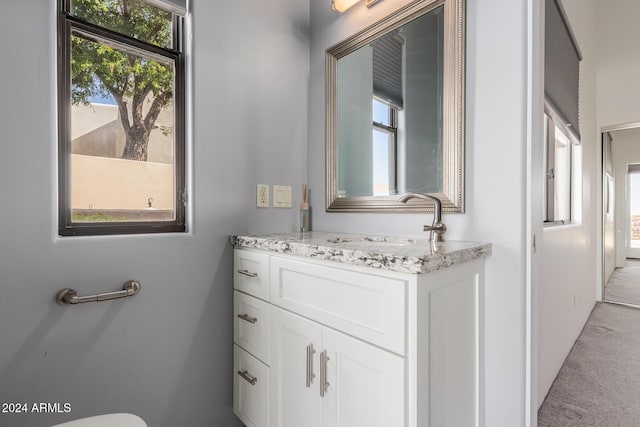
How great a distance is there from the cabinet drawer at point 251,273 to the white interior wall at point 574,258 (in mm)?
1095

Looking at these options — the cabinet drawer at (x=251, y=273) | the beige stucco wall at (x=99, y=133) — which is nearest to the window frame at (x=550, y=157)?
the cabinet drawer at (x=251, y=273)

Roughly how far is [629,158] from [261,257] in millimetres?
6266

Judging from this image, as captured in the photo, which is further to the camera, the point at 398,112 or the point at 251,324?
the point at 398,112

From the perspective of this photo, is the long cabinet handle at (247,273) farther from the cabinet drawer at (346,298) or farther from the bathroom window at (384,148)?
the bathroom window at (384,148)

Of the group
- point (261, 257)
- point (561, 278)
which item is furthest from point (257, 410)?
point (561, 278)

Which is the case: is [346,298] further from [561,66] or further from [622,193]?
[622,193]

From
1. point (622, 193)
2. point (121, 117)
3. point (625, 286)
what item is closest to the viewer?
point (121, 117)

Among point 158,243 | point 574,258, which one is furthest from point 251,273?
point 574,258

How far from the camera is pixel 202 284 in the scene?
1368 mm

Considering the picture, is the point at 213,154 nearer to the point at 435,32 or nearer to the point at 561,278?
the point at 435,32

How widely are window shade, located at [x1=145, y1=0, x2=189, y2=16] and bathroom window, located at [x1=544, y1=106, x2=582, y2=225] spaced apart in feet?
6.14

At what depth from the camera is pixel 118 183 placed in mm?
1212

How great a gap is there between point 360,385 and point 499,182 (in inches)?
31.6

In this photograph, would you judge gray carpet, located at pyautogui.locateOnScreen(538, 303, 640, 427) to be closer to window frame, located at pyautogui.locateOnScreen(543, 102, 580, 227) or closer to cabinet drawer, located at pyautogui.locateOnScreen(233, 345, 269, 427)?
window frame, located at pyautogui.locateOnScreen(543, 102, 580, 227)
